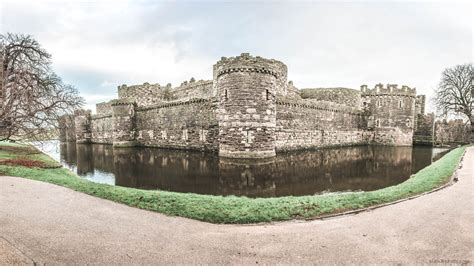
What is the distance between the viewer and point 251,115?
638 inches

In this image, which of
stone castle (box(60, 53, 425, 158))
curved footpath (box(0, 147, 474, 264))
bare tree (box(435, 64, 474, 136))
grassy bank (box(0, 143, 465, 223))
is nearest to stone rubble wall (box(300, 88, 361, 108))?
stone castle (box(60, 53, 425, 158))

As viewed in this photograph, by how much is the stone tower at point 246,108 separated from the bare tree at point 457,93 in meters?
23.3

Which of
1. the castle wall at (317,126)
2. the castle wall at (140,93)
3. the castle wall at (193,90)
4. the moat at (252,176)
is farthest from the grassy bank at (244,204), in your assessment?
the castle wall at (140,93)

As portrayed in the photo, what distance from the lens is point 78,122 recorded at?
38.1 m

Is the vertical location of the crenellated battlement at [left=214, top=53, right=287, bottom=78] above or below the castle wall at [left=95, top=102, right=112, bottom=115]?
above

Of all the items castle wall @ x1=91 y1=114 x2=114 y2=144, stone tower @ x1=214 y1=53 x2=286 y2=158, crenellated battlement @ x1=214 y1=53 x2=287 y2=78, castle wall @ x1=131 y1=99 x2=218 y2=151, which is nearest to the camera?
stone tower @ x1=214 y1=53 x2=286 y2=158

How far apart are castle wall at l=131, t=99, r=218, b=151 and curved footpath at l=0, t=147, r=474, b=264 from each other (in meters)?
14.3

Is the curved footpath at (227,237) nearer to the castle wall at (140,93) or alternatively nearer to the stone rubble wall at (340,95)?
the castle wall at (140,93)

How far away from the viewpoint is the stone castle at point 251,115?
16.3m

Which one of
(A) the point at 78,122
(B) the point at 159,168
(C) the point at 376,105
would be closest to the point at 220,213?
(B) the point at 159,168

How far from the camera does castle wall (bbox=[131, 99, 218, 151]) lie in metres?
20.5

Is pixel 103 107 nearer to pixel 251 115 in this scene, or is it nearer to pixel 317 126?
pixel 251 115

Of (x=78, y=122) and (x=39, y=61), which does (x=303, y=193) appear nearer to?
(x=39, y=61)

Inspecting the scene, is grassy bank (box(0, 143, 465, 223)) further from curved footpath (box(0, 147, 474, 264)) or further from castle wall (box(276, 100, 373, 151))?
castle wall (box(276, 100, 373, 151))
